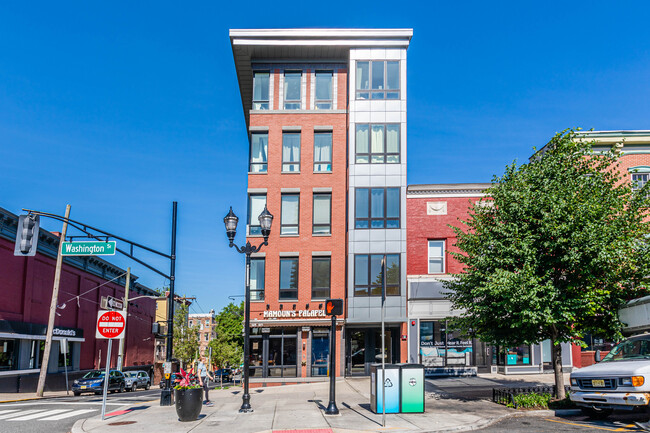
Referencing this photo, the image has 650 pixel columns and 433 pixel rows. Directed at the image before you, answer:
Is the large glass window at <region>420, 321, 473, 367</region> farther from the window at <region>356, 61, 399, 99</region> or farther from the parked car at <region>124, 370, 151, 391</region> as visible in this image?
the parked car at <region>124, 370, 151, 391</region>

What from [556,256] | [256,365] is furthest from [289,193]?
[556,256]

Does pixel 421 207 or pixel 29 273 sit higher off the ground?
pixel 421 207

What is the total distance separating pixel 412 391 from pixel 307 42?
20873 mm

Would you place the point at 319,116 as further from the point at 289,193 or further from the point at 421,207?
the point at 421,207

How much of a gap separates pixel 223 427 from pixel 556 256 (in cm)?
1067

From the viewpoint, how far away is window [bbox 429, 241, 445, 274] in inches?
1151

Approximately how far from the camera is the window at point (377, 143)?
29719 mm

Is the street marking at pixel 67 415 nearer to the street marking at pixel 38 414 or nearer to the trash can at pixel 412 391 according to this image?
the street marking at pixel 38 414

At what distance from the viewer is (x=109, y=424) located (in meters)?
14.9

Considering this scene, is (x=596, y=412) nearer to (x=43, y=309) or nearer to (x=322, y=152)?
(x=322, y=152)

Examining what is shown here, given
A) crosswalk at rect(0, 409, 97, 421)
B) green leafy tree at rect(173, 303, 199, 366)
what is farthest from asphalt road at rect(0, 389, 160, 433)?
green leafy tree at rect(173, 303, 199, 366)

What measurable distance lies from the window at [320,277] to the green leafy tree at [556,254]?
12.0m

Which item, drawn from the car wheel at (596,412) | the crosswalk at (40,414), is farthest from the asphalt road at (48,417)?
the car wheel at (596,412)

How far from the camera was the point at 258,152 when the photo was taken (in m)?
30.4
